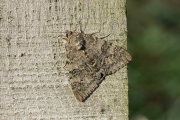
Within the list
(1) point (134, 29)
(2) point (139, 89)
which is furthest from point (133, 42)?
(2) point (139, 89)

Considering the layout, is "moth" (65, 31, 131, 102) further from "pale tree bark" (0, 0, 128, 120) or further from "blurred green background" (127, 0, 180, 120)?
"blurred green background" (127, 0, 180, 120)

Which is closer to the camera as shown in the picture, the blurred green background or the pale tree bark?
the pale tree bark

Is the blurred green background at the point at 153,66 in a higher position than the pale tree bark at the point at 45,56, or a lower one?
lower

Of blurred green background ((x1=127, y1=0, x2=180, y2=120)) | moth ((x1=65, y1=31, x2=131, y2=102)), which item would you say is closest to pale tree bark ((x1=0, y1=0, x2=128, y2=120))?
moth ((x1=65, y1=31, x2=131, y2=102))

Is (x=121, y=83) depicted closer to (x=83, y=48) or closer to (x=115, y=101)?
(x=115, y=101)

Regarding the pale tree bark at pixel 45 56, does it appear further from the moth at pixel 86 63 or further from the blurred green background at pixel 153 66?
the blurred green background at pixel 153 66

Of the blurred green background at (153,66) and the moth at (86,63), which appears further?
the blurred green background at (153,66)

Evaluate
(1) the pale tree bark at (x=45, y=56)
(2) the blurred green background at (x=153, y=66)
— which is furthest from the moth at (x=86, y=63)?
(2) the blurred green background at (x=153, y=66)

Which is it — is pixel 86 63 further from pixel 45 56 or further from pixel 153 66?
pixel 153 66
